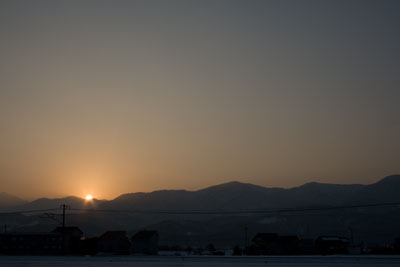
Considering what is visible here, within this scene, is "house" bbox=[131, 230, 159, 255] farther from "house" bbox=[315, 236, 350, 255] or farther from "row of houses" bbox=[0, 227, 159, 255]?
"house" bbox=[315, 236, 350, 255]

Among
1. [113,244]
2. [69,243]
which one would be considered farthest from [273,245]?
[69,243]

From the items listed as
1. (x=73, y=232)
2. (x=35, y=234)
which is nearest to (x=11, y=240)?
(x=35, y=234)

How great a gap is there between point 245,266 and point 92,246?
5946 centimetres

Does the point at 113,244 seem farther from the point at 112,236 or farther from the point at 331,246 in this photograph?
the point at 331,246

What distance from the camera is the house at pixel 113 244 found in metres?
95.0

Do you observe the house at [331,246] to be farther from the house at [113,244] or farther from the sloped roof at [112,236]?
the sloped roof at [112,236]

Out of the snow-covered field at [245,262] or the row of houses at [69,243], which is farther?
the row of houses at [69,243]

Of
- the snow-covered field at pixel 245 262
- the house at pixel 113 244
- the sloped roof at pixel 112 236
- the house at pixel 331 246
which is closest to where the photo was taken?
the snow-covered field at pixel 245 262

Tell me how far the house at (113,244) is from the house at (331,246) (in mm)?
43038

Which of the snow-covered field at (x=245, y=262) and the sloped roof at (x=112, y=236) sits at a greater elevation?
the sloped roof at (x=112, y=236)

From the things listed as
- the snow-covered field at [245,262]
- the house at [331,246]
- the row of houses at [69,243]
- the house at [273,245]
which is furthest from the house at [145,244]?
the snow-covered field at [245,262]

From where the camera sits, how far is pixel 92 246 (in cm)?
9269

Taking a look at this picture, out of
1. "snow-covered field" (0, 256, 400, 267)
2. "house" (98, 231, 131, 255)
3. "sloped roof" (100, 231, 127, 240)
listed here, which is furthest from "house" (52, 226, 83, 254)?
"snow-covered field" (0, 256, 400, 267)

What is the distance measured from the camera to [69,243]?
91062 millimetres
